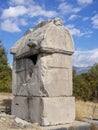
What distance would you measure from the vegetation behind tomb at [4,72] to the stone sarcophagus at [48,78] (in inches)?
467

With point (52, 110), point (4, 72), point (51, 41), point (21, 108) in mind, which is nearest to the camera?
point (52, 110)

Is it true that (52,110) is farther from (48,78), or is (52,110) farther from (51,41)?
(51,41)

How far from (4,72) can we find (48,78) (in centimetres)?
1485

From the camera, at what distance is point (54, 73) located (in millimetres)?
6453

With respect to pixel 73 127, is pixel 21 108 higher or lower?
higher

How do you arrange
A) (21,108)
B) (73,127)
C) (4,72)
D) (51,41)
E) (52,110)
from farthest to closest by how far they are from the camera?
1. (4,72)
2. (21,108)
3. (51,41)
4. (52,110)
5. (73,127)

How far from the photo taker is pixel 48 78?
6332mm

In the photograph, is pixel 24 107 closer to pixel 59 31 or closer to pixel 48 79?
pixel 48 79

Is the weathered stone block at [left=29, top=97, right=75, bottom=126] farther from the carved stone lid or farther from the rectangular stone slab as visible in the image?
the carved stone lid

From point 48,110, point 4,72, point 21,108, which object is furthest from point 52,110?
point 4,72

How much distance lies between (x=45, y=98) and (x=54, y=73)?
2.18 feet

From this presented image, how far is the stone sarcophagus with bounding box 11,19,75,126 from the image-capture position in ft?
20.6

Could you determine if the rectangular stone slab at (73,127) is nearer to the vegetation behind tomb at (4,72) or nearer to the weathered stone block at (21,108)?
the weathered stone block at (21,108)

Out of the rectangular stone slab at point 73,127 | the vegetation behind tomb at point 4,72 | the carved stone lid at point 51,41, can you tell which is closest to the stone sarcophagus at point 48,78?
the carved stone lid at point 51,41
